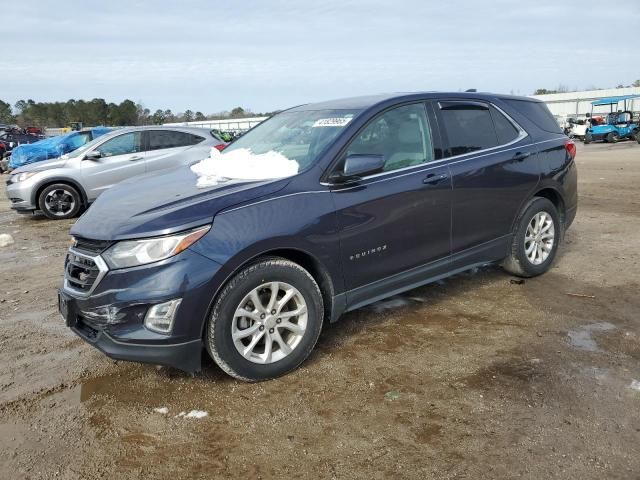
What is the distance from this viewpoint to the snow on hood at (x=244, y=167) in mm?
3607

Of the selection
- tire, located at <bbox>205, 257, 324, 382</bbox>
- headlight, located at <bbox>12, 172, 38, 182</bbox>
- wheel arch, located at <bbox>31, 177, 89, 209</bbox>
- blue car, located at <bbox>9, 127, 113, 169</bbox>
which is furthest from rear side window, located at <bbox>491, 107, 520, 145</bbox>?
blue car, located at <bbox>9, 127, 113, 169</bbox>

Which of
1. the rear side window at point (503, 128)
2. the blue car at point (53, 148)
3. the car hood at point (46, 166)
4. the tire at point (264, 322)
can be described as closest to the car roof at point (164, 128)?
the car hood at point (46, 166)

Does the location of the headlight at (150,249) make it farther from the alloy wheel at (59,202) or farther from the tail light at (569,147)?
the alloy wheel at (59,202)

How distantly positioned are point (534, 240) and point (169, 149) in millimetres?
7328

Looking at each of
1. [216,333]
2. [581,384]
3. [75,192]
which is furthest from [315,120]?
[75,192]

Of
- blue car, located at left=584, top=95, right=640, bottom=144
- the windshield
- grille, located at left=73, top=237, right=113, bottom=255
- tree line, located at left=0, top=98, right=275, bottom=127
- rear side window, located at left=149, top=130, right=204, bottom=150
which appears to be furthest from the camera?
tree line, located at left=0, top=98, right=275, bottom=127

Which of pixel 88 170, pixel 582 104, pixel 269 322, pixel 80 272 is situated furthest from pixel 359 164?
pixel 582 104

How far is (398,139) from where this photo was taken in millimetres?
4051

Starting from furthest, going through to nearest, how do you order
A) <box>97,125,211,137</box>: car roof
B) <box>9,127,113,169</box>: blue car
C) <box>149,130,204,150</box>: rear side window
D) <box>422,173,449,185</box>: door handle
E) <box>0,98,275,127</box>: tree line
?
<box>0,98,275,127</box>: tree line < <box>9,127,113,169</box>: blue car < <box>149,130,204,150</box>: rear side window < <box>97,125,211,137</box>: car roof < <box>422,173,449,185</box>: door handle

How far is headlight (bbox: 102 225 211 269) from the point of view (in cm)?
298

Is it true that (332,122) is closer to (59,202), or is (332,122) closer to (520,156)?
(520,156)

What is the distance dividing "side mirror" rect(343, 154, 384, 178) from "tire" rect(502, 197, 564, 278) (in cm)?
198

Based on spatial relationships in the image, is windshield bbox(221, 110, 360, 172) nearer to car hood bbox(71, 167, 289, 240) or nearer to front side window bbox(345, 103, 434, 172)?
front side window bbox(345, 103, 434, 172)

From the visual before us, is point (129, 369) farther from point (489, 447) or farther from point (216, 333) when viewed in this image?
point (489, 447)
